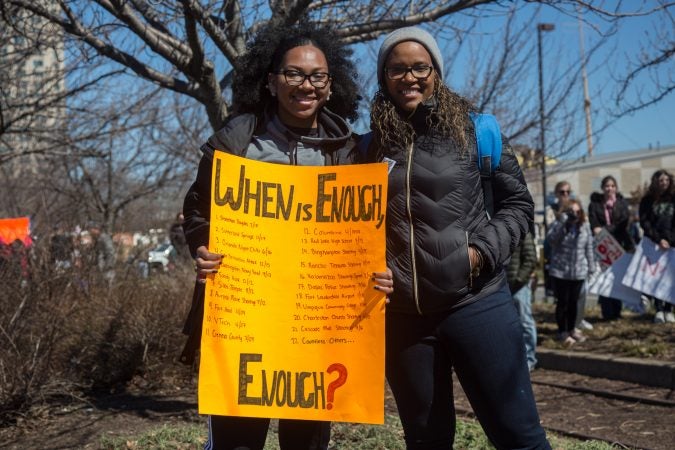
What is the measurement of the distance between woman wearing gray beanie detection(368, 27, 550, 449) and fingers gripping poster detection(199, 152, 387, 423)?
113 millimetres

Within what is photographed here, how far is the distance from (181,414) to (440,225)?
3.75 m

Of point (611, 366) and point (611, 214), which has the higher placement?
point (611, 214)

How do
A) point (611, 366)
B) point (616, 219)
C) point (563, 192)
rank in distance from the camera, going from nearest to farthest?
point (611, 366)
point (563, 192)
point (616, 219)

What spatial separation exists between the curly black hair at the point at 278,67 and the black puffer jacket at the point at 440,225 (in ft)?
1.44

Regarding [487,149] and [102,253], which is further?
[102,253]

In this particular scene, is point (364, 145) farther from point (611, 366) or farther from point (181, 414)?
point (611, 366)

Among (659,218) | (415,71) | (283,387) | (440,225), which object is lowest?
(283,387)

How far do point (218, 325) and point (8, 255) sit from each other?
14.0 ft

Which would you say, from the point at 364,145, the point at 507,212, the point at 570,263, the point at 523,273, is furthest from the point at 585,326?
the point at 364,145

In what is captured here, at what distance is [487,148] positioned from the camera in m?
2.85

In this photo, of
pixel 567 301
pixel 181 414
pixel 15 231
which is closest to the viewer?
pixel 181 414

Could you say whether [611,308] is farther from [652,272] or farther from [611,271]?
[652,272]

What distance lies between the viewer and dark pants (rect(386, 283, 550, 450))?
2.78 meters

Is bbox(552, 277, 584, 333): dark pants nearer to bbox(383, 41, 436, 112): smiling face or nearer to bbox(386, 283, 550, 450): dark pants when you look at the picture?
bbox(386, 283, 550, 450): dark pants
